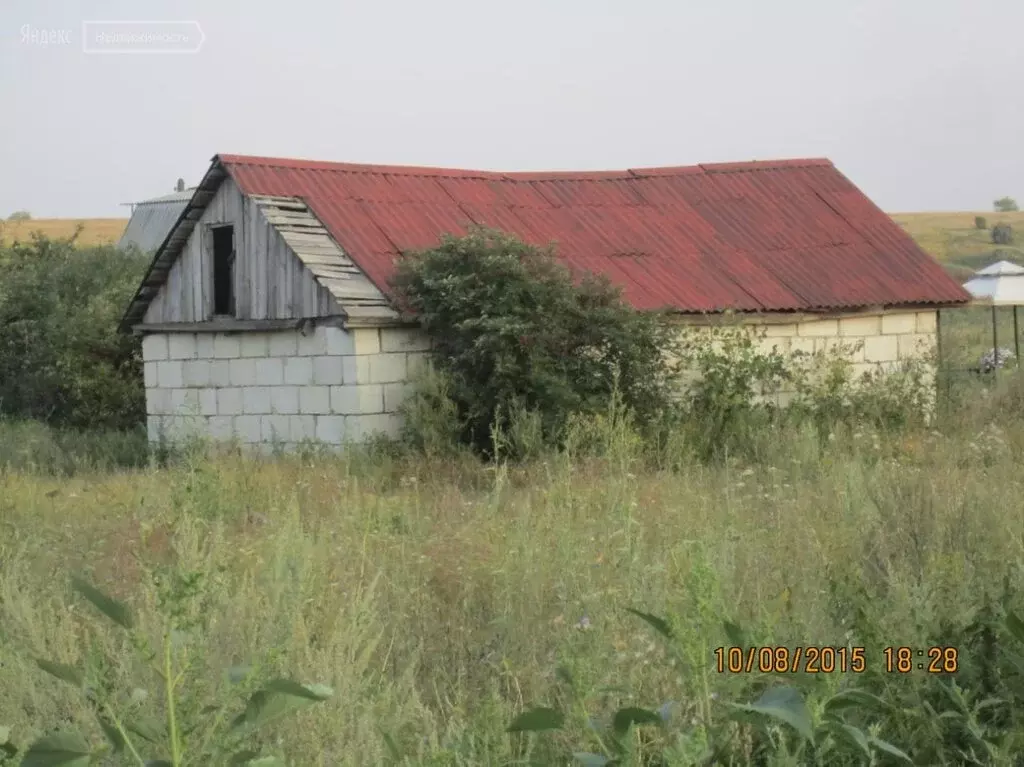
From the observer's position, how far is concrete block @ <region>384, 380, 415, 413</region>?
48.7 feet

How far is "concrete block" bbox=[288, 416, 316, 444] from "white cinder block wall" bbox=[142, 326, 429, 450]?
0.04ft

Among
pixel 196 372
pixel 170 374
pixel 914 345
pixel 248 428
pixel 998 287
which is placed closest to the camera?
pixel 248 428

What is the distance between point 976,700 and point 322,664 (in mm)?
2180

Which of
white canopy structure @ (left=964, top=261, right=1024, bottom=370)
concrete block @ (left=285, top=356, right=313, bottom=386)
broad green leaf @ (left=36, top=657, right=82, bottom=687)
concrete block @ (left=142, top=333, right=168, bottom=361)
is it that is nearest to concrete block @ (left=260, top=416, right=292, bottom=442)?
concrete block @ (left=285, top=356, right=313, bottom=386)

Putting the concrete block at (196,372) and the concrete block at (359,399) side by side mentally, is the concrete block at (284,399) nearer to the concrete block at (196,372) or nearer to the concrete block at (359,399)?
the concrete block at (359,399)

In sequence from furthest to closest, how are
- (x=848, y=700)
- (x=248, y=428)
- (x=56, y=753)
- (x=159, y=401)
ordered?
(x=159, y=401), (x=248, y=428), (x=848, y=700), (x=56, y=753)

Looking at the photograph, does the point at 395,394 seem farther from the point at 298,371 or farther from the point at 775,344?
the point at 775,344

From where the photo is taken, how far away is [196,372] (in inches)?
682

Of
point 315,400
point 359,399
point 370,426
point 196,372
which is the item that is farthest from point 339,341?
point 196,372

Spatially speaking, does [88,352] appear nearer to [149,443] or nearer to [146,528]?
[149,443]

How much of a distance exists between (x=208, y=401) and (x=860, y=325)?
359 inches

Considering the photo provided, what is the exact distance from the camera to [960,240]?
2293 inches

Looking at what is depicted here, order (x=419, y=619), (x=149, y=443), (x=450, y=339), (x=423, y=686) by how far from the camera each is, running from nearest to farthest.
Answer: (x=423, y=686) < (x=419, y=619) < (x=450, y=339) < (x=149, y=443)

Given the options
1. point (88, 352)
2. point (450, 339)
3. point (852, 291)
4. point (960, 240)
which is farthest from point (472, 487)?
point (960, 240)
